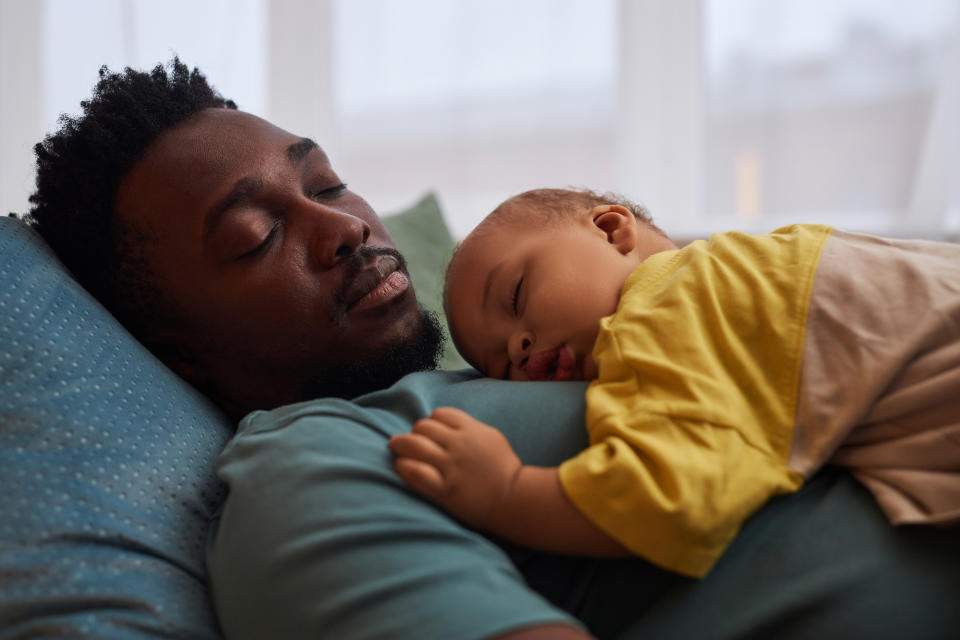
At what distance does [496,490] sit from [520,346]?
0.89 feet

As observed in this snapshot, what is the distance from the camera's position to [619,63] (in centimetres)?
247

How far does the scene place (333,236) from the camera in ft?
3.66

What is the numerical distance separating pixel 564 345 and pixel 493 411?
0.16 meters

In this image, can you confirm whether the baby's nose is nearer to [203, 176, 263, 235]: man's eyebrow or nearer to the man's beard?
the man's beard

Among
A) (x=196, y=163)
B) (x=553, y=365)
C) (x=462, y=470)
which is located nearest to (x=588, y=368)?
(x=553, y=365)

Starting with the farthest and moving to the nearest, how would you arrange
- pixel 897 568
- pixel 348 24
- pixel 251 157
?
pixel 348 24
pixel 251 157
pixel 897 568

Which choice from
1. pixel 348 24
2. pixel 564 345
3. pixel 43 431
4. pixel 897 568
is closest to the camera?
pixel 897 568

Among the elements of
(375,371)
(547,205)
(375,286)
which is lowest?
(375,371)

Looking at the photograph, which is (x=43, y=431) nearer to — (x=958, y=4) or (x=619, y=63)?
(x=619, y=63)

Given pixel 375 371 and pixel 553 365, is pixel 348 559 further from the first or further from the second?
pixel 375 371

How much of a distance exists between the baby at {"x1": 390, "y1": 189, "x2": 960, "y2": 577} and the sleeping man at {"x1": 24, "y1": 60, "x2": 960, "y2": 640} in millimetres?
37

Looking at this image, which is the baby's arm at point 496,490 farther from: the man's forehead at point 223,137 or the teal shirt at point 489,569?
the man's forehead at point 223,137

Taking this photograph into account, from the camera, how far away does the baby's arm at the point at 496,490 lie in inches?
26.6

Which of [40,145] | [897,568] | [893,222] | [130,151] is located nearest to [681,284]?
[897,568]
